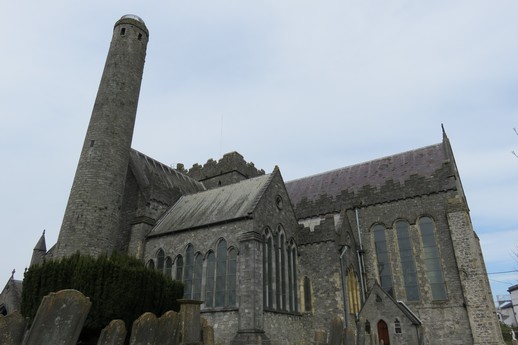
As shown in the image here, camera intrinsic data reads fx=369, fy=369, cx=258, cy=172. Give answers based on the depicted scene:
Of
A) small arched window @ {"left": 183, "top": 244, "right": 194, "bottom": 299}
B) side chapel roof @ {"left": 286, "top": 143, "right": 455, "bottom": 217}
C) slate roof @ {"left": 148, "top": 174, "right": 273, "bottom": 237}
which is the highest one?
side chapel roof @ {"left": 286, "top": 143, "right": 455, "bottom": 217}

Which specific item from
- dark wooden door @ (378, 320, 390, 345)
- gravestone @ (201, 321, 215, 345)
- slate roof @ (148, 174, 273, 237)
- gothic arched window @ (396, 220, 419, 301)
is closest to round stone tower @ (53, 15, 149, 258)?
slate roof @ (148, 174, 273, 237)

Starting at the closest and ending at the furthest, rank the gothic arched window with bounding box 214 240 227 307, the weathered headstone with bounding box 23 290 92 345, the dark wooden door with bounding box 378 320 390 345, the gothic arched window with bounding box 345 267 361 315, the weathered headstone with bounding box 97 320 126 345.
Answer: the weathered headstone with bounding box 23 290 92 345 → the weathered headstone with bounding box 97 320 126 345 → the gothic arched window with bounding box 214 240 227 307 → the dark wooden door with bounding box 378 320 390 345 → the gothic arched window with bounding box 345 267 361 315

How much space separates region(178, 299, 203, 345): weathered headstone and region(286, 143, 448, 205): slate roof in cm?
1865

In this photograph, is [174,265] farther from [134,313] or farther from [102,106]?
[102,106]

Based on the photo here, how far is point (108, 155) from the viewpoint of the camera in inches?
859

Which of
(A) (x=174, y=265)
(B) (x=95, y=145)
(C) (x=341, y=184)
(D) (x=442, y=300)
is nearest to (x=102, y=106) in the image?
(B) (x=95, y=145)

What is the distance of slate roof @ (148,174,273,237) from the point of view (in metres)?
19.4

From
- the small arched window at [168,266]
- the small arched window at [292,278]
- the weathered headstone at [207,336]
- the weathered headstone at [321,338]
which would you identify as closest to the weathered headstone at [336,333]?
the weathered headstone at [321,338]

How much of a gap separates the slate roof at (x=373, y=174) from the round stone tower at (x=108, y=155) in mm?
13625

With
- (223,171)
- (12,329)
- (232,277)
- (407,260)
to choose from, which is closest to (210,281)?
(232,277)

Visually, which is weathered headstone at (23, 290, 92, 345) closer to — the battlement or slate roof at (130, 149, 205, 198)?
slate roof at (130, 149, 205, 198)

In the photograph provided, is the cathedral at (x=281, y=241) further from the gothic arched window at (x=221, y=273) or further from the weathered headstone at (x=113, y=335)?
the weathered headstone at (x=113, y=335)

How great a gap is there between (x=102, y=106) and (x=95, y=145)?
271 cm

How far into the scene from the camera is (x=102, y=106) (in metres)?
23.0
